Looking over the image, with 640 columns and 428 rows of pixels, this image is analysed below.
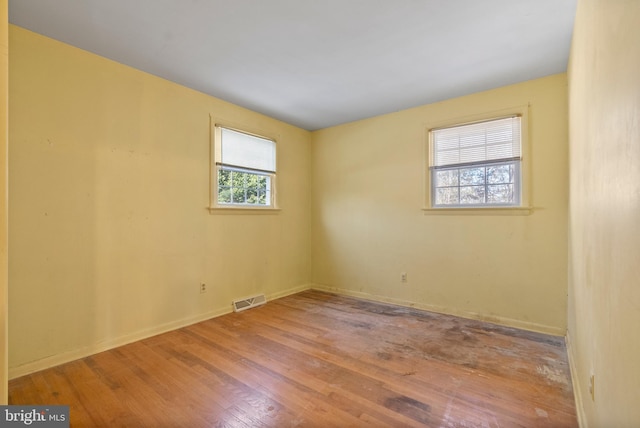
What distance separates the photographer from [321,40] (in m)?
2.44

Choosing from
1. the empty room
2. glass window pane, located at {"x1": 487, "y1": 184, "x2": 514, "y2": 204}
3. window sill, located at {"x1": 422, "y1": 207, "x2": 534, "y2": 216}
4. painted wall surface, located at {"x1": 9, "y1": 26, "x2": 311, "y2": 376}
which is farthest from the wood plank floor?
glass window pane, located at {"x1": 487, "y1": 184, "x2": 514, "y2": 204}

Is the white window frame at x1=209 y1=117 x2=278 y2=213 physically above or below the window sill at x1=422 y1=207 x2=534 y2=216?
above

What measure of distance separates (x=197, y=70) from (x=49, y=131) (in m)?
1.34

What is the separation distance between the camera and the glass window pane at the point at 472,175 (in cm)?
351

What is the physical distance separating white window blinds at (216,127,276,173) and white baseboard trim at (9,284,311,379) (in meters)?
1.84

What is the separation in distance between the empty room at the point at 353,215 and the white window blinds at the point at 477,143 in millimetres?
24

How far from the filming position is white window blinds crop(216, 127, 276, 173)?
12.2 feet

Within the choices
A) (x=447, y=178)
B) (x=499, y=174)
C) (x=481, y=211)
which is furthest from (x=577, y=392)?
(x=447, y=178)

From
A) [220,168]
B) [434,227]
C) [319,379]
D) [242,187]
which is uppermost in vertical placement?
[220,168]

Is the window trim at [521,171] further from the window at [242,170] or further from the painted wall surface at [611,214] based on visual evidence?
the window at [242,170]

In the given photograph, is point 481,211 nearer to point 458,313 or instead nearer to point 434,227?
point 434,227

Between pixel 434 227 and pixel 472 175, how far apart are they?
0.77 meters

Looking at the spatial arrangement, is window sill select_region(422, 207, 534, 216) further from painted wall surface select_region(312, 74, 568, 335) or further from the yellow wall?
the yellow wall

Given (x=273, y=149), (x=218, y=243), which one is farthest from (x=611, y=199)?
(x=273, y=149)
